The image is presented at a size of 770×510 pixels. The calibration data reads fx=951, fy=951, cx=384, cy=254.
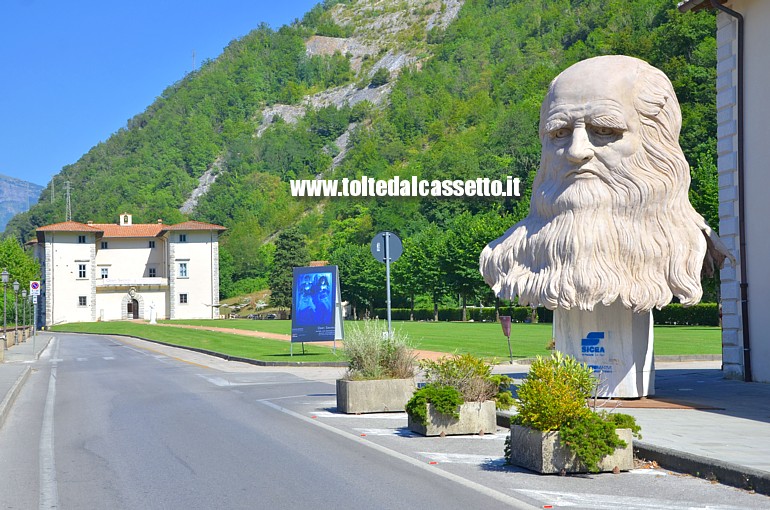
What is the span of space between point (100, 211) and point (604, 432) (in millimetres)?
193292

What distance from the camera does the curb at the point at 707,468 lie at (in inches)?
327

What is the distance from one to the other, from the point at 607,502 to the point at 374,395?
7.59 metres

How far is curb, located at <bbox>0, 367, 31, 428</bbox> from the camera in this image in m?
16.0

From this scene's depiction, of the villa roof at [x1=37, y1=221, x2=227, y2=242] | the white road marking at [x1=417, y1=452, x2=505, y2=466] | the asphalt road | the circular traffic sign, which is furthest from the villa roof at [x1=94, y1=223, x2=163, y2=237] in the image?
the white road marking at [x1=417, y1=452, x2=505, y2=466]

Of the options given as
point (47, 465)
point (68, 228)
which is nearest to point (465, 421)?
point (47, 465)

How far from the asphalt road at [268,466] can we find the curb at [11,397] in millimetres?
176

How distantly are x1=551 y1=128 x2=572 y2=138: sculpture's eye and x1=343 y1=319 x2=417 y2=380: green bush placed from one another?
4081mm

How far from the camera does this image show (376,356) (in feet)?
50.0

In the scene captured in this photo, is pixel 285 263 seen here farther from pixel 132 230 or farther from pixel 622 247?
pixel 622 247

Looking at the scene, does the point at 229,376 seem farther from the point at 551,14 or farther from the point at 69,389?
the point at 551,14

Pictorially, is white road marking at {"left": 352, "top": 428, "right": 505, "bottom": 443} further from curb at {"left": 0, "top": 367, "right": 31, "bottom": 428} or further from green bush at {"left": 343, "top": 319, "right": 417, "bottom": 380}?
curb at {"left": 0, "top": 367, "right": 31, "bottom": 428}

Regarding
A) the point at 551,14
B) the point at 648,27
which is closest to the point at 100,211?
the point at 551,14

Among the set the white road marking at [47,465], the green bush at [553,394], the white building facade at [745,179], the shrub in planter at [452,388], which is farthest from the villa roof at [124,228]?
the green bush at [553,394]

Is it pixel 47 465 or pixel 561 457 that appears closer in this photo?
pixel 561 457
